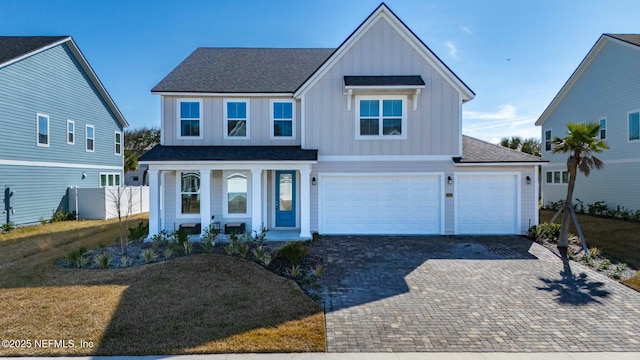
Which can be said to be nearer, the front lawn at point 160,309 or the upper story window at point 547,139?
the front lawn at point 160,309

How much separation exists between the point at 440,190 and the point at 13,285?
13.3 meters

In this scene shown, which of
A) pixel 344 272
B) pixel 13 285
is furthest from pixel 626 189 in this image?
pixel 13 285

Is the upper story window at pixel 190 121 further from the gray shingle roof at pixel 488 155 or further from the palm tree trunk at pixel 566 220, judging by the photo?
the palm tree trunk at pixel 566 220

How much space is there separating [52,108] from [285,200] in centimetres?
1412

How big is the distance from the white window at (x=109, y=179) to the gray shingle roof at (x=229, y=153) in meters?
11.7

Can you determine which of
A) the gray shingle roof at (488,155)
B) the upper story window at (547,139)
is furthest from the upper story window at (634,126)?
the gray shingle roof at (488,155)

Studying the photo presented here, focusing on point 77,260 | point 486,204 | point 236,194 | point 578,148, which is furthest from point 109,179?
point 578,148

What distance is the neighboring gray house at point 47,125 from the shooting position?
611 inches

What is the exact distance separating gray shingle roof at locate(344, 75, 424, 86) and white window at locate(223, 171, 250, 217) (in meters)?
5.64

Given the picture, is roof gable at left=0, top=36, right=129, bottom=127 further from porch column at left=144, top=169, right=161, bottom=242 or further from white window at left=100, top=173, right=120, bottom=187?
porch column at left=144, top=169, right=161, bottom=242

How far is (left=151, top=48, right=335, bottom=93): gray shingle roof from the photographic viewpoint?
46.3 feet

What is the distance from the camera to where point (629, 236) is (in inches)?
510

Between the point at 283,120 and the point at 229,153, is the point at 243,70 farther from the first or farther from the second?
the point at 229,153

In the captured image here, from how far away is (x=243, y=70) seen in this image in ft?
50.9
